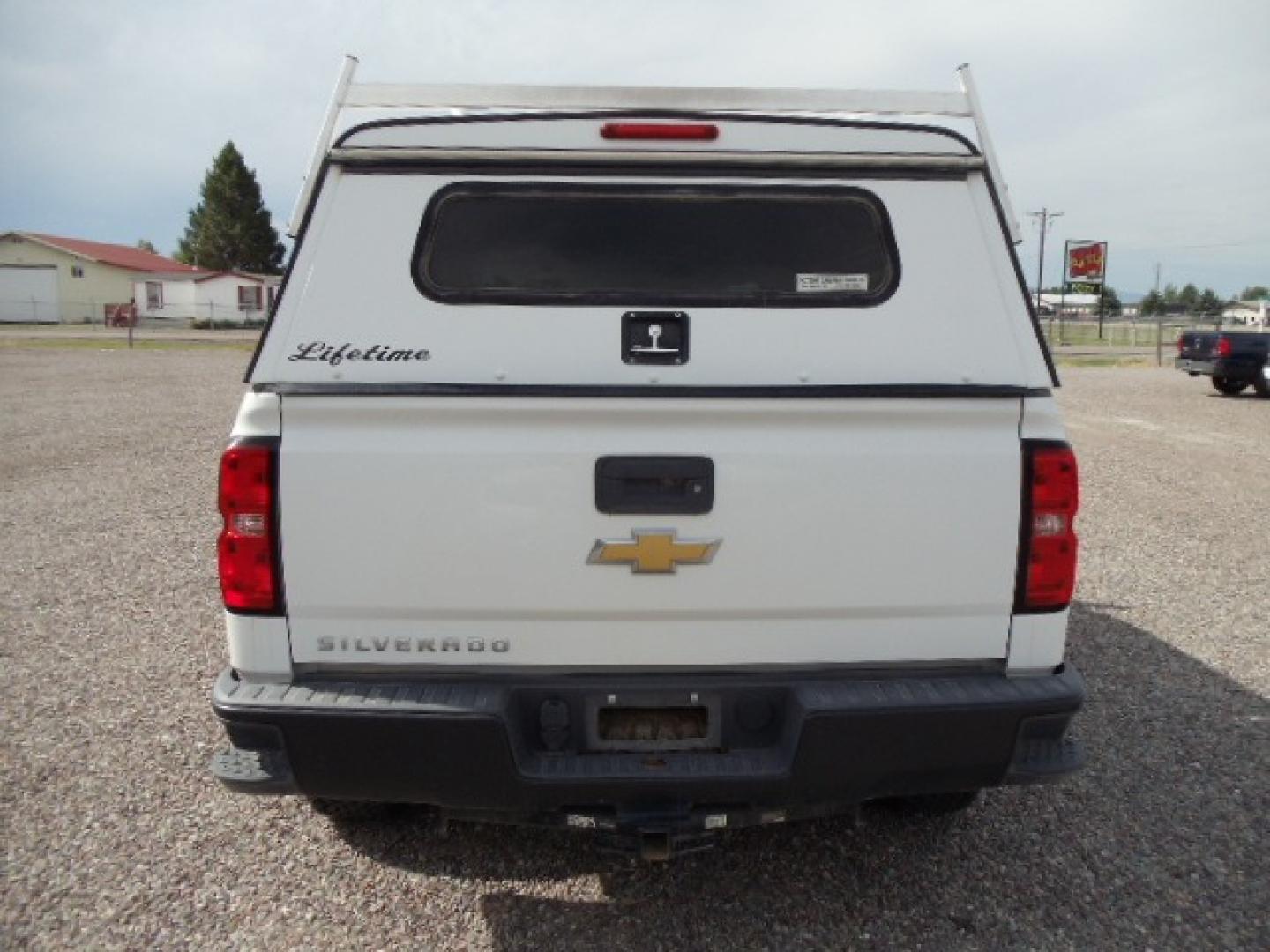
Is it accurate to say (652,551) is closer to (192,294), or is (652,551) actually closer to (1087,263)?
(1087,263)

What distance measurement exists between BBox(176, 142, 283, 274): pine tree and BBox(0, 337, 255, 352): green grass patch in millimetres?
34454

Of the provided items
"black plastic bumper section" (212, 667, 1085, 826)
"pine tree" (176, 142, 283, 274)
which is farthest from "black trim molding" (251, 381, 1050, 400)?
"pine tree" (176, 142, 283, 274)

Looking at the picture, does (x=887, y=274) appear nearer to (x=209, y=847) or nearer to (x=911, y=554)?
(x=911, y=554)

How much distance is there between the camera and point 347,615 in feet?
7.97

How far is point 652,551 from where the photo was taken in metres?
2.41

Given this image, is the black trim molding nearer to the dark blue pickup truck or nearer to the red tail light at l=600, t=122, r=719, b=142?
the red tail light at l=600, t=122, r=719, b=142

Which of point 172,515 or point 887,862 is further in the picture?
point 172,515

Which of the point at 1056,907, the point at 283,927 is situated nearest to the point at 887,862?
the point at 1056,907

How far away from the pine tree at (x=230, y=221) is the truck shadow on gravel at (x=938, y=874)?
70.7 m

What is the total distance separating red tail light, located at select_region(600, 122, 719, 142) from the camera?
2482 mm

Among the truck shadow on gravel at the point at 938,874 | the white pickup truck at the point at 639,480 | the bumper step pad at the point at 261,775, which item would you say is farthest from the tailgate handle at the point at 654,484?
the truck shadow on gravel at the point at 938,874

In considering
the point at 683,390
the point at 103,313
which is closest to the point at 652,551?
the point at 683,390

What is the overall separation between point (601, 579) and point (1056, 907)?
1.79 meters

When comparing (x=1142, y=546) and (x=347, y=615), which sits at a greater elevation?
(x=347, y=615)
